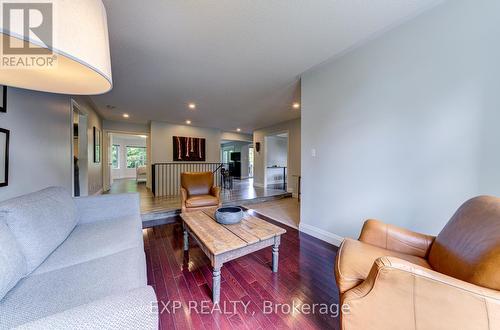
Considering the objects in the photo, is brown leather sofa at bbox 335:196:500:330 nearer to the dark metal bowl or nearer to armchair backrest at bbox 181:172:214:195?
the dark metal bowl

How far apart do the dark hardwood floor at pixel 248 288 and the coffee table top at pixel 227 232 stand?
0.42 m

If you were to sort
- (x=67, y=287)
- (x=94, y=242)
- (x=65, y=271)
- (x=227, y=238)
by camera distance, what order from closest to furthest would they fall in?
(x=67, y=287), (x=65, y=271), (x=94, y=242), (x=227, y=238)

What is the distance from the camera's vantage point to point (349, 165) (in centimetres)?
216

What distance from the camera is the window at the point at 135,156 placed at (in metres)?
9.71

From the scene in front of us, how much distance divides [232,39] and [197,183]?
99.6 inches

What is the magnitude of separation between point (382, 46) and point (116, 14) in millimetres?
2634

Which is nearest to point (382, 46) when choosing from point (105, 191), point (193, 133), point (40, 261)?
point (40, 261)

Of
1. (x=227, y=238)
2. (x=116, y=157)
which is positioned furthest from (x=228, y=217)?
(x=116, y=157)

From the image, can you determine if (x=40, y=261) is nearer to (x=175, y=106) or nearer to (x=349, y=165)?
(x=349, y=165)

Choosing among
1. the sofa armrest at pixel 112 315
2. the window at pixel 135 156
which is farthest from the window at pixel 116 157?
the sofa armrest at pixel 112 315

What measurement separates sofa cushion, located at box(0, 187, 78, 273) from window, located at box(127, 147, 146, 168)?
31.7ft

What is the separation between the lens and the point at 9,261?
0.82 metres

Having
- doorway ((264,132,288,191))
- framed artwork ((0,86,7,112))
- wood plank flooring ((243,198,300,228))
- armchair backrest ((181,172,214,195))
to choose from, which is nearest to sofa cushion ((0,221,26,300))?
framed artwork ((0,86,7,112))

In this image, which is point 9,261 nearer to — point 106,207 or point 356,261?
point 106,207
